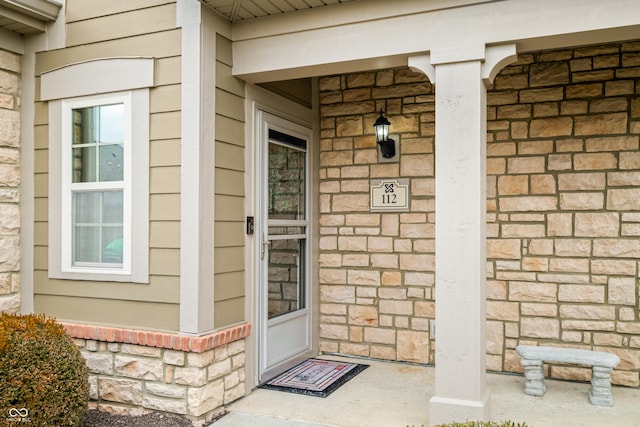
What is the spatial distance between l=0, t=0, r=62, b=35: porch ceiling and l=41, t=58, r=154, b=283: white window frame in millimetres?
366

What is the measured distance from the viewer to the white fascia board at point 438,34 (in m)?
3.06

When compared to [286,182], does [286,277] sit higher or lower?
lower

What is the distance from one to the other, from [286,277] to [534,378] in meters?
2.10

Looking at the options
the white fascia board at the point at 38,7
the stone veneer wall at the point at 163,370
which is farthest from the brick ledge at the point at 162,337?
the white fascia board at the point at 38,7

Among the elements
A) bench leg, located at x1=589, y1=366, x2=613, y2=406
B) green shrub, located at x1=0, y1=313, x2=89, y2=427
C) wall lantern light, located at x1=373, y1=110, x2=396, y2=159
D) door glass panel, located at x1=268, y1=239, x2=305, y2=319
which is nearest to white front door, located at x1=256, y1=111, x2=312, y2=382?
door glass panel, located at x1=268, y1=239, x2=305, y2=319

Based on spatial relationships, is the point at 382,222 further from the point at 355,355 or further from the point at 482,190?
the point at 482,190

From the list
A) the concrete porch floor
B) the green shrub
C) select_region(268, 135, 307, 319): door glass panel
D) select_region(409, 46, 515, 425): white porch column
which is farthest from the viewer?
select_region(268, 135, 307, 319): door glass panel

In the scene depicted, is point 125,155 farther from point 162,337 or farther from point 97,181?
point 162,337

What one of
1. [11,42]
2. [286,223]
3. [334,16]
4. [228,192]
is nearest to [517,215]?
[286,223]

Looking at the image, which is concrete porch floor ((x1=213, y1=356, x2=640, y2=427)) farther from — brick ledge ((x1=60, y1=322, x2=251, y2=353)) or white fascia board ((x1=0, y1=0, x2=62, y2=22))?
white fascia board ((x1=0, y1=0, x2=62, y2=22))

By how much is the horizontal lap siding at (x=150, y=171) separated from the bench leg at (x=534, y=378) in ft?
8.39

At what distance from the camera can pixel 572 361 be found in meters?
3.94

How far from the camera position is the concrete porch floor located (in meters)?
3.56

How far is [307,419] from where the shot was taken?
3.62 metres
